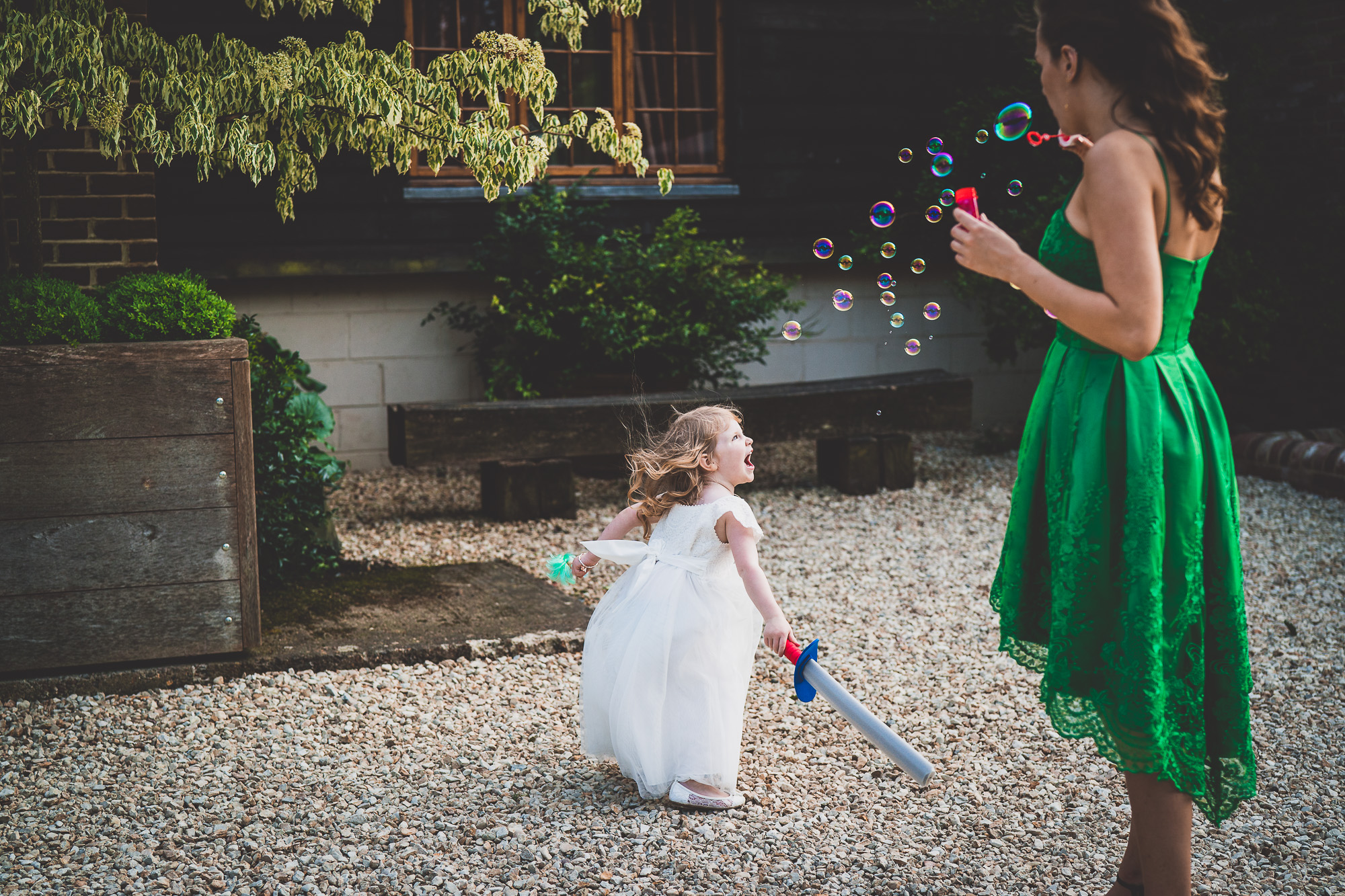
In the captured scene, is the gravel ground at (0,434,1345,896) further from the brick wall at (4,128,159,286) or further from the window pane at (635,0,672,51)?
the window pane at (635,0,672,51)

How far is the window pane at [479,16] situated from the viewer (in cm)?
772

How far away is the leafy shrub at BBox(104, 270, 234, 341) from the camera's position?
12.0ft

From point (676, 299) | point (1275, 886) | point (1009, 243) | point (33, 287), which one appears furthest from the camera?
point (676, 299)

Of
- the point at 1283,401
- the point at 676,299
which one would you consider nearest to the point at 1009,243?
the point at 676,299

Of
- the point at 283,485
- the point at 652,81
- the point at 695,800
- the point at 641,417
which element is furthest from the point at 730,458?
the point at 652,81

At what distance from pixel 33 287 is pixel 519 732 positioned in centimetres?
200

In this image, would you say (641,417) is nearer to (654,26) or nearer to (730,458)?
(654,26)

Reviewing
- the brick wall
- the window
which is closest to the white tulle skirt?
the brick wall

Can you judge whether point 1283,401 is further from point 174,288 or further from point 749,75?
point 174,288

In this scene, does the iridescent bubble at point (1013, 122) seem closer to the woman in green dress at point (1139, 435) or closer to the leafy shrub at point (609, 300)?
the woman in green dress at point (1139, 435)

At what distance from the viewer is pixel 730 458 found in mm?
2941

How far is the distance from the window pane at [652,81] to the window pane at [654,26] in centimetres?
9

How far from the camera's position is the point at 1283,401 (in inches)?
336

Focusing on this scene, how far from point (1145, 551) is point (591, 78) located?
6770 millimetres
